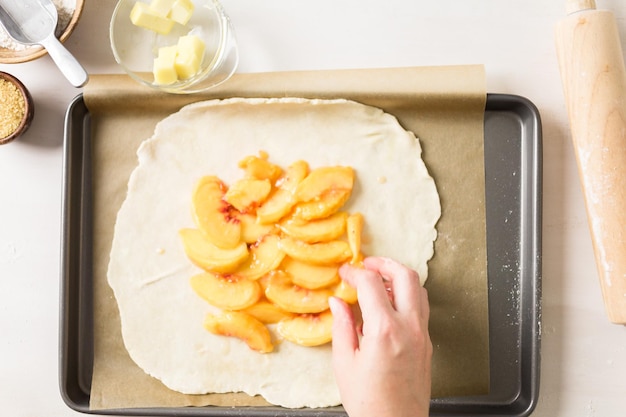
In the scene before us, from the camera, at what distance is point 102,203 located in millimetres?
1850

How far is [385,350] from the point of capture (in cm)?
151

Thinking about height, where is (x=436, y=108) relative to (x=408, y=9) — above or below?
below

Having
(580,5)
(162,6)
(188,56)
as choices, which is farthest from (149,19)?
(580,5)

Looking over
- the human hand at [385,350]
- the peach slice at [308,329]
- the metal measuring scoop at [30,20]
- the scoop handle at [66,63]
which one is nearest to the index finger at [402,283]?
the human hand at [385,350]

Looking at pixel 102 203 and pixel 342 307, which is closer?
pixel 342 307

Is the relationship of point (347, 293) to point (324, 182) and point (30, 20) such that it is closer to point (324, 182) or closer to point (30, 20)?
point (324, 182)

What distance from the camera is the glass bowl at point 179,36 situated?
180 cm

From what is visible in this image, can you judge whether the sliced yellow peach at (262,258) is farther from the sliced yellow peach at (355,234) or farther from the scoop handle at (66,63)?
the scoop handle at (66,63)

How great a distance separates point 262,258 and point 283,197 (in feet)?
0.60

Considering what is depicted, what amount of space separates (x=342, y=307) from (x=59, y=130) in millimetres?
999

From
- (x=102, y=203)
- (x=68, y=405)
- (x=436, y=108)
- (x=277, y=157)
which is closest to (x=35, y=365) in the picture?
(x=68, y=405)

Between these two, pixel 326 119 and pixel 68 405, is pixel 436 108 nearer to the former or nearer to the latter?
pixel 326 119

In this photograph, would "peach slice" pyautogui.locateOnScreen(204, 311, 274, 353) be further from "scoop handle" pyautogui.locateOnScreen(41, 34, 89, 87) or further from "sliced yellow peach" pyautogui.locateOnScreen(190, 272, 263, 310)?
"scoop handle" pyautogui.locateOnScreen(41, 34, 89, 87)

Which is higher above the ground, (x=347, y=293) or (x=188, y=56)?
(x=188, y=56)
